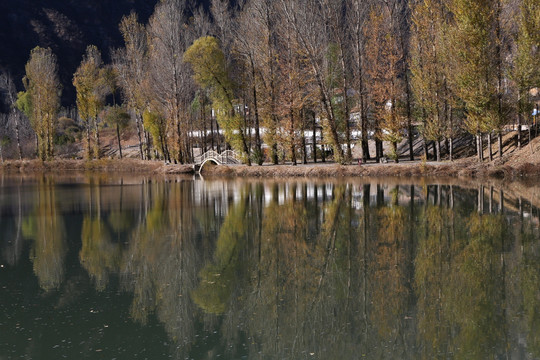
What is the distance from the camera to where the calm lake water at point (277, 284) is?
7457mm

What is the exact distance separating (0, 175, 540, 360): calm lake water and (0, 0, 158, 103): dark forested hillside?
377 feet

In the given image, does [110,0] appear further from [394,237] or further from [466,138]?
[394,237]

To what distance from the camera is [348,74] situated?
144ft

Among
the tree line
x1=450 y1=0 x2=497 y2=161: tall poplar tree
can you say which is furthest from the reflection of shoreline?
x1=450 y1=0 x2=497 y2=161: tall poplar tree

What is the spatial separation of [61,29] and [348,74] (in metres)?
109

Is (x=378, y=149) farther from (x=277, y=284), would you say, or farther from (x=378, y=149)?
(x=277, y=284)

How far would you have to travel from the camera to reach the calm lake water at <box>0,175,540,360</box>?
7457 mm

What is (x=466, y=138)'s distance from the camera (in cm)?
4238

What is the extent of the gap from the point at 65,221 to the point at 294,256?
9685 millimetres

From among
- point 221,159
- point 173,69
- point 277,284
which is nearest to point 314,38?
point 221,159

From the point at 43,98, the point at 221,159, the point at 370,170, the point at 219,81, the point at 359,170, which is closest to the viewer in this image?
the point at 370,170

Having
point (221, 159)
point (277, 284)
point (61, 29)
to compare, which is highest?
point (61, 29)

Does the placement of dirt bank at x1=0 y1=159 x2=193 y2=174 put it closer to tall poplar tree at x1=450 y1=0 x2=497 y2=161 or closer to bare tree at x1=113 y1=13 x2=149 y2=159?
bare tree at x1=113 y1=13 x2=149 y2=159

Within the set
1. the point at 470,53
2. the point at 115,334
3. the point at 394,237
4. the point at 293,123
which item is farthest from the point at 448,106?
the point at 115,334
